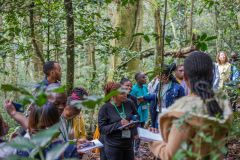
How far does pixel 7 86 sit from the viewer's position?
2062 millimetres

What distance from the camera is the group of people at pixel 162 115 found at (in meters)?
2.36

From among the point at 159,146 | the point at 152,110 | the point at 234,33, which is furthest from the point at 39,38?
the point at 234,33

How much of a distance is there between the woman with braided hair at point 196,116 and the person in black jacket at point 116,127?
2610 millimetres

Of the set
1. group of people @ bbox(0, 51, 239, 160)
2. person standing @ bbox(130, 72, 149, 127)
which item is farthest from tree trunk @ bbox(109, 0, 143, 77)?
group of people @ bbox(0, 51, 239, 160)

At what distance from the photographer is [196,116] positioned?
235 cm

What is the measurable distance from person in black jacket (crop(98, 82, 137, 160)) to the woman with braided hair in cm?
261

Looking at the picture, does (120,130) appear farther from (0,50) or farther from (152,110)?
(0,50)

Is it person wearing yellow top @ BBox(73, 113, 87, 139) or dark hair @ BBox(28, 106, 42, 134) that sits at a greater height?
dark hair @ BBox(28, 106, 42, 134)

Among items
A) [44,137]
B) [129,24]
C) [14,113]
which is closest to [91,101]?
[44,137]

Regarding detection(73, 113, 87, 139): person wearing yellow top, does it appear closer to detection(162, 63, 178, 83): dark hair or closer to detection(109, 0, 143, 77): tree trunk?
detection(162, 63, 178, 83): dark hair

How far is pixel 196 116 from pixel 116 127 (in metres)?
3.04

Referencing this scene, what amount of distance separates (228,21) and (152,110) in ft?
21.3

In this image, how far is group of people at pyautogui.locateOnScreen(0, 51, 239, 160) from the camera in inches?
92.7

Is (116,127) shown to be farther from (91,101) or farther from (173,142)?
(91,101)
